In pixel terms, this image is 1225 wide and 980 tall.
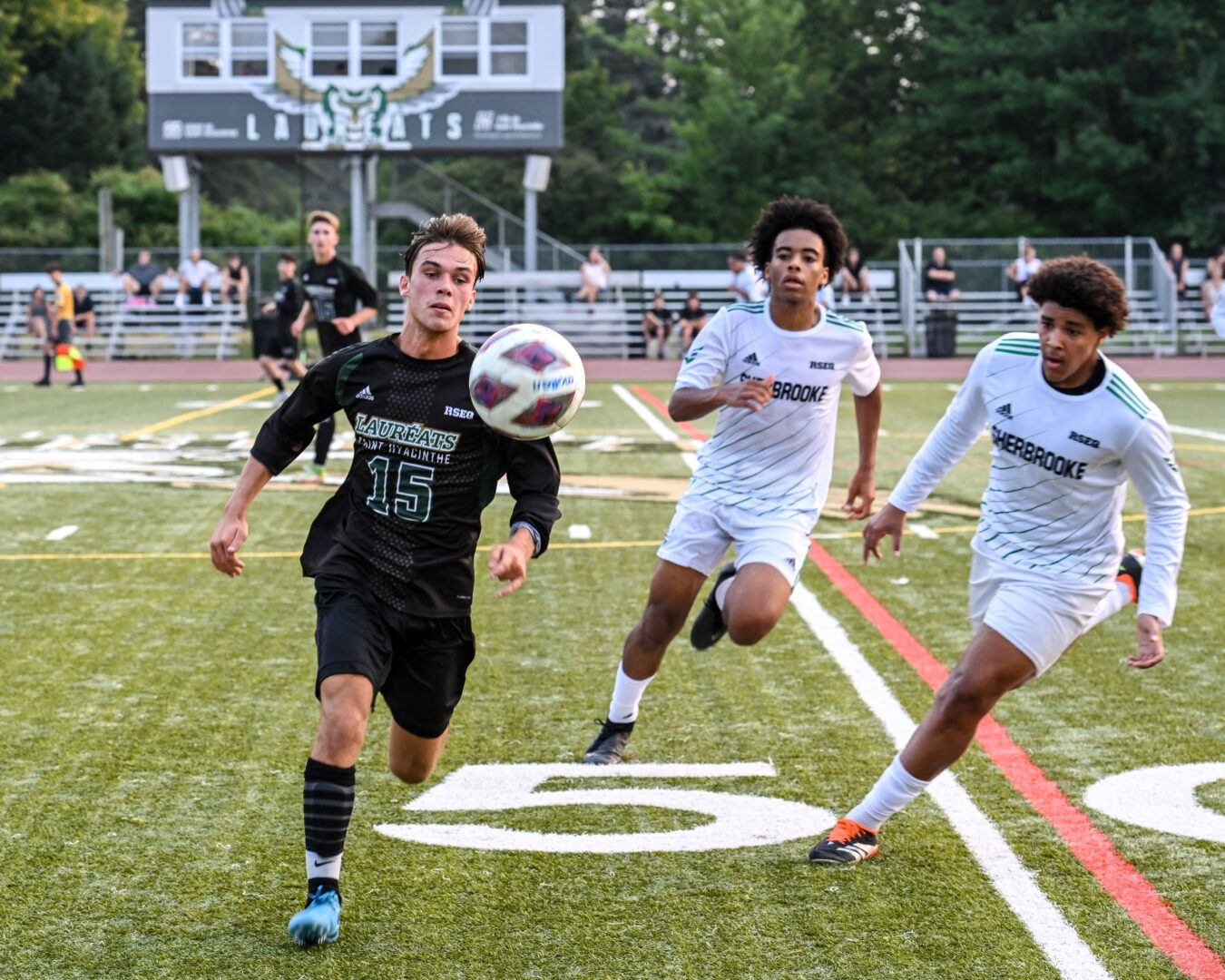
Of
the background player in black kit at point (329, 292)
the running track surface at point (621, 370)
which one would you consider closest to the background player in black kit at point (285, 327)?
the background player in black kit at point (329, 292)

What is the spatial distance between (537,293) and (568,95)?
85.0 feet

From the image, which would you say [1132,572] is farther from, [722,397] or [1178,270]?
[1178,270]

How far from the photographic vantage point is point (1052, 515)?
495 centimetres

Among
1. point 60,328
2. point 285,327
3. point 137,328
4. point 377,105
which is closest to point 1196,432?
point 285,327

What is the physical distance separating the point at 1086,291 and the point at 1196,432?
15.4 m

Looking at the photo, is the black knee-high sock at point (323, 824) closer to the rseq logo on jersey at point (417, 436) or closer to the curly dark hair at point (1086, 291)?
the rseq logo on jersey at point (417, 436)

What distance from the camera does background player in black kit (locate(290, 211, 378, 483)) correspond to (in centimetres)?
1338

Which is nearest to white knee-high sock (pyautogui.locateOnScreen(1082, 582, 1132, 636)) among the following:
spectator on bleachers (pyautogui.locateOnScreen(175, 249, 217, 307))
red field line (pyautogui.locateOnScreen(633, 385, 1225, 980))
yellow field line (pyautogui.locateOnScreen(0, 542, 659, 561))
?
red field line (pyautogui.locateOnScreen(633, 385, 1225, 980))

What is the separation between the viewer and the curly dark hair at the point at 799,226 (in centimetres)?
635

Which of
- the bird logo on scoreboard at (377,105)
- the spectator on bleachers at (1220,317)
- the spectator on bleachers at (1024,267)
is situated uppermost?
the bird logo on scoreboard at (377,105)

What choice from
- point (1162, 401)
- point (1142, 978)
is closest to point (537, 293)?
point (1162, 401)

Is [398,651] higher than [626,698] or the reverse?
higher

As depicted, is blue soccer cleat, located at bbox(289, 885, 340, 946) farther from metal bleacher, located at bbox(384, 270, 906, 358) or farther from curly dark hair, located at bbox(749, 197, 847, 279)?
metal bleacher, located at bbox(384, 270, 906, 358)

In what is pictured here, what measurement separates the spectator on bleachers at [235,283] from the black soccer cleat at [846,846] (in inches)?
1184
